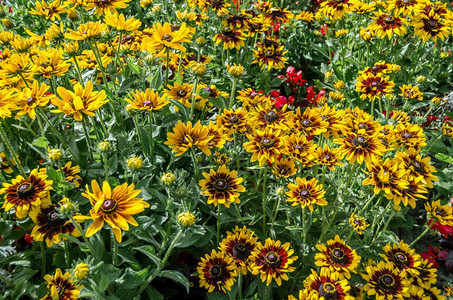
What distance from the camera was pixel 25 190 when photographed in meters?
1.21

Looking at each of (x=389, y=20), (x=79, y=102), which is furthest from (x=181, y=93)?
(x=389, y=20)

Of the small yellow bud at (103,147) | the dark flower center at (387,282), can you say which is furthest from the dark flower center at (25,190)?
the dark flower center at (387,282)

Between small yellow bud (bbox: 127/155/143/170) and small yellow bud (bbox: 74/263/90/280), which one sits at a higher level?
small yellow bud (bbox: 127/155/143/170)

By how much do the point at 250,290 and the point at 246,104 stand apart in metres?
0.85

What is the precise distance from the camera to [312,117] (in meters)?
1.46

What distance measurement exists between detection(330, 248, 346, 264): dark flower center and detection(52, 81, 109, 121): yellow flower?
102 cm

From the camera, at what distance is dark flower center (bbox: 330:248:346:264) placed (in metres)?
1.34

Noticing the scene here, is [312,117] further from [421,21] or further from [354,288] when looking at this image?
[421,21]

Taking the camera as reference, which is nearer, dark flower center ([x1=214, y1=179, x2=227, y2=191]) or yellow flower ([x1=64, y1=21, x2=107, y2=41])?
dark flower center ([x1=214, y1=179, x2=227, y2=191])

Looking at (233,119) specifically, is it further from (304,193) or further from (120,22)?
(120,22)

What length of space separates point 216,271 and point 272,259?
0.79 feet

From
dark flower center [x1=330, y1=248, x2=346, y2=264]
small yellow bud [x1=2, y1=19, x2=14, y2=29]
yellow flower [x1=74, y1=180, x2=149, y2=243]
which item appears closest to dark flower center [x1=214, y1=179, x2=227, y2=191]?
yellow flower [x1=74, y1=180, x2=149, y2=243]

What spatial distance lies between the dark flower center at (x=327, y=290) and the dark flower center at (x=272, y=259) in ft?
0.57

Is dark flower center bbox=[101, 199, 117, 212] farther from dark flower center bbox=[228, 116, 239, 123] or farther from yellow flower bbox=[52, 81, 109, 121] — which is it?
dark flower center bbox=[228, 116, 239, 123]
